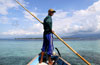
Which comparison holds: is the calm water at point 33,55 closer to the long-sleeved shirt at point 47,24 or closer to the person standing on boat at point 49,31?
the person standing on boat at point 49,31

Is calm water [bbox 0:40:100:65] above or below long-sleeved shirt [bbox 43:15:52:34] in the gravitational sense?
below

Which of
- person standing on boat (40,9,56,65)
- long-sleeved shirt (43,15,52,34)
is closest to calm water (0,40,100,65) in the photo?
person standing on boat (40,9,56,65)

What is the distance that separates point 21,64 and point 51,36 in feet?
44.3

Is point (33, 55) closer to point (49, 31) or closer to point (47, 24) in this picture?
point (49, 31)

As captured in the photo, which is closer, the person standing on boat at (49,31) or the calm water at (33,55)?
the person standing on boat at (49,31)

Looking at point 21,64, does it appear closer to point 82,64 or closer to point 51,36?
point 82,64

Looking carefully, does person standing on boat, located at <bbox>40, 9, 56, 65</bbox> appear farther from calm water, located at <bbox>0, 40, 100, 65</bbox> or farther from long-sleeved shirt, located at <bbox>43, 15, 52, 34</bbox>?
calm water, located at <bbox>0, 40, 100, 65</bbox>

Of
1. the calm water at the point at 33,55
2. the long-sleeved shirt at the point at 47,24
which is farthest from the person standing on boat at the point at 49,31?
the calm water at the point at 33,55

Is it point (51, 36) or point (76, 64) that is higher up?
point (51, 36)

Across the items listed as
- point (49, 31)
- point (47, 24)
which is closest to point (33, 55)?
point (49, 31)

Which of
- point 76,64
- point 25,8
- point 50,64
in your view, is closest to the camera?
point 50,64

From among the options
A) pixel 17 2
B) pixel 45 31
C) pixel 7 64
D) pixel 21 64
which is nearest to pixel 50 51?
pixel 45 31

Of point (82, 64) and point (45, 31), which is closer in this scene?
point (45, 31)

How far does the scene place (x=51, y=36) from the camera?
200 inches
